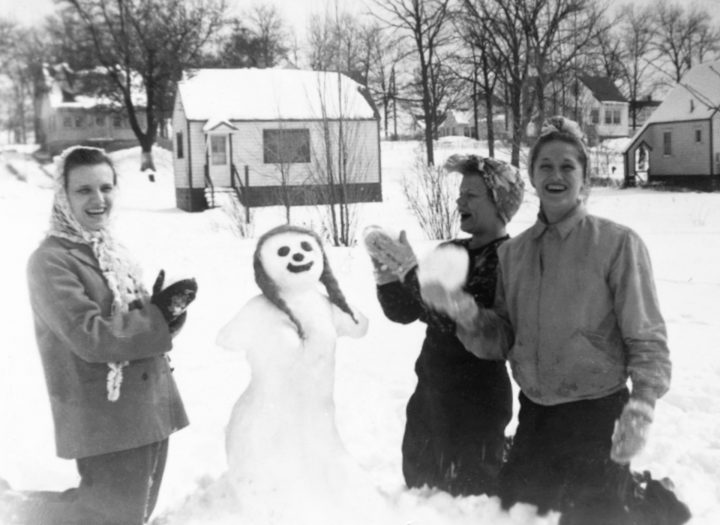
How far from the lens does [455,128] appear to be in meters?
10.4

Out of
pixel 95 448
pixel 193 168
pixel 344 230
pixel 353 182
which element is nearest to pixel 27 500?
pixel 95 448

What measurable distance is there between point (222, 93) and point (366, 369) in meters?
12.1

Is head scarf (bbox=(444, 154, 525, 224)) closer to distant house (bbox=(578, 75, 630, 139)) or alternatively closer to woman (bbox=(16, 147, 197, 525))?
woman (bbox=(16, 147, 197, 525))

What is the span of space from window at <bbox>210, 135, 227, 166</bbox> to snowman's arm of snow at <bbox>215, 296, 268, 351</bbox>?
1258cm

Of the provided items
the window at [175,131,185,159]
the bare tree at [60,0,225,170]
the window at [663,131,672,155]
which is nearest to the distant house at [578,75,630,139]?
the bare tree at [60,0,225,170]

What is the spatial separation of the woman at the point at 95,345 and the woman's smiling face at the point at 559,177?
88cm

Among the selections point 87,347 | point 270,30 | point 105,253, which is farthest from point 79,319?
point 270,30

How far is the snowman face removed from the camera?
6.05 feet

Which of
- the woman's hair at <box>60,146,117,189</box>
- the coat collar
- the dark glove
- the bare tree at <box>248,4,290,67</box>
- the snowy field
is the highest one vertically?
the bare tree at <box>248,4,290,67</box>

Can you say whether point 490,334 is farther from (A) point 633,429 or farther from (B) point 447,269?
(A) point 633,429

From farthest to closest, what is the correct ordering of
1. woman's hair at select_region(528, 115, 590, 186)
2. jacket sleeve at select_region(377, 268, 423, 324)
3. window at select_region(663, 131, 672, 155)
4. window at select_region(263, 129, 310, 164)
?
window at select_region(663, 131, 672, 155), window at select_region(263, 129, 310, 164), jacket sleeve at select_region(377, 268, 423, 324), woman's hair at select_region(528, 115, 590, 186)

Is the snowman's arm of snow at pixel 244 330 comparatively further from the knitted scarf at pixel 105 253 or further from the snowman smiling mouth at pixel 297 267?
the knitted scarf at pixel 105 253

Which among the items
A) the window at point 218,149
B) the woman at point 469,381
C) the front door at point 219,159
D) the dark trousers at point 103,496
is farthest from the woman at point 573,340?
the window at point 218,149

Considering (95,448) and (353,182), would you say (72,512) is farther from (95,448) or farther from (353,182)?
(353,182)
